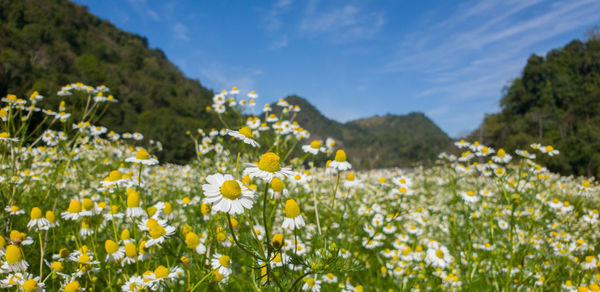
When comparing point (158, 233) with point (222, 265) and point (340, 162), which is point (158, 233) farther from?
point (340, 162)

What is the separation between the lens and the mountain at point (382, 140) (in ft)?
27.9

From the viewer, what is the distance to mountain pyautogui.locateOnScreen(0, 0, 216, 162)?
3431cm

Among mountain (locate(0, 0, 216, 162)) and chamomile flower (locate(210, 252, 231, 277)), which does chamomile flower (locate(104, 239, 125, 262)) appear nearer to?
chamomile flower (locate(210, 252, 231, 277))

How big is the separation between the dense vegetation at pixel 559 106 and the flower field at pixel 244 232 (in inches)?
1375

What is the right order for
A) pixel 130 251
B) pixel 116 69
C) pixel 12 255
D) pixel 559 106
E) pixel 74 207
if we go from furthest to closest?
pixel 116 69 → pixel 559 106 → pixel 74 207 → pixel 130 251 → pixel 12 255

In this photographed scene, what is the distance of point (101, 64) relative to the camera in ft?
152

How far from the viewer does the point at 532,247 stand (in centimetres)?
388

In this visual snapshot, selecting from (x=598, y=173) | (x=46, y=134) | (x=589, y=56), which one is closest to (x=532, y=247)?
(x=46, y=134)

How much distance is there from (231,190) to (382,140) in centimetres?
11215

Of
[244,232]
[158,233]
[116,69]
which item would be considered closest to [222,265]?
[244,232]

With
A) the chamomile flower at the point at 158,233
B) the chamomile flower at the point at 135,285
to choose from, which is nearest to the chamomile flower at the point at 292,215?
the chamomile flower at the point at 158,233

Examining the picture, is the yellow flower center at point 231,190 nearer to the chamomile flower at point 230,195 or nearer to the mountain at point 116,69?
the chamomile flower at point 230,195

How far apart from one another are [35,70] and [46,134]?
140 feet

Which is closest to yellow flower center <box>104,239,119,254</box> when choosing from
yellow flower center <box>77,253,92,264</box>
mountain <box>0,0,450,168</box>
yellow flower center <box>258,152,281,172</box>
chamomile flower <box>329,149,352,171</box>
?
yellow flower center <box>77,253,92,264</box>
